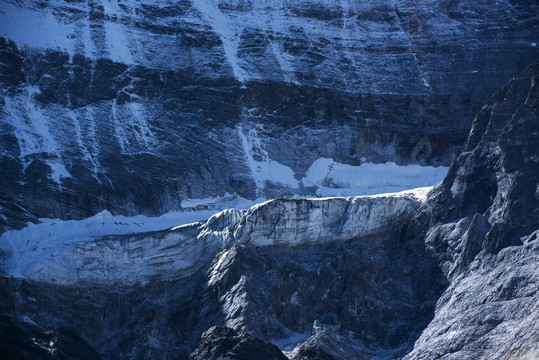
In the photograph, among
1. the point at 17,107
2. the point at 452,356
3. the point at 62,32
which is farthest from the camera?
the point at 62,32

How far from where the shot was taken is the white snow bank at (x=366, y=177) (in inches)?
3447

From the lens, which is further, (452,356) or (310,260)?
(310,260)

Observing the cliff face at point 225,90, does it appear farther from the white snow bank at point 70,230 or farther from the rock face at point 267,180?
the white snow bank at point 70,230

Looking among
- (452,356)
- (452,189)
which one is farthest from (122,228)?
(452,356)

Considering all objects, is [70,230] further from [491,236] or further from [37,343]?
[491,236]

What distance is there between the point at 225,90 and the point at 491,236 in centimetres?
2898

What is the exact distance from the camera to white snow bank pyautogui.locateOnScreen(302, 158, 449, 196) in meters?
87.6

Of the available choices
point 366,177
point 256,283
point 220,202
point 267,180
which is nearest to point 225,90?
point 267,180

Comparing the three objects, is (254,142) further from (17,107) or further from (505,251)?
(505,251)

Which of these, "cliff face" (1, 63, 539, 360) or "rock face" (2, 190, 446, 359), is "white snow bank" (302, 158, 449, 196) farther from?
"rock face" (2, 190, 446, 359)

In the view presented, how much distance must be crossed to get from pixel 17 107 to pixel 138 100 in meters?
7.83

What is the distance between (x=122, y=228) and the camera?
3236 inches

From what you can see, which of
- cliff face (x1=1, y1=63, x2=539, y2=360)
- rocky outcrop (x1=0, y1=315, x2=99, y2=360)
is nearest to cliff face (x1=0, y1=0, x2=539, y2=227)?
cliff face (x1=1, y1=63, x2=539, y2=360)

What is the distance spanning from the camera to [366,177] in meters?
89.4
